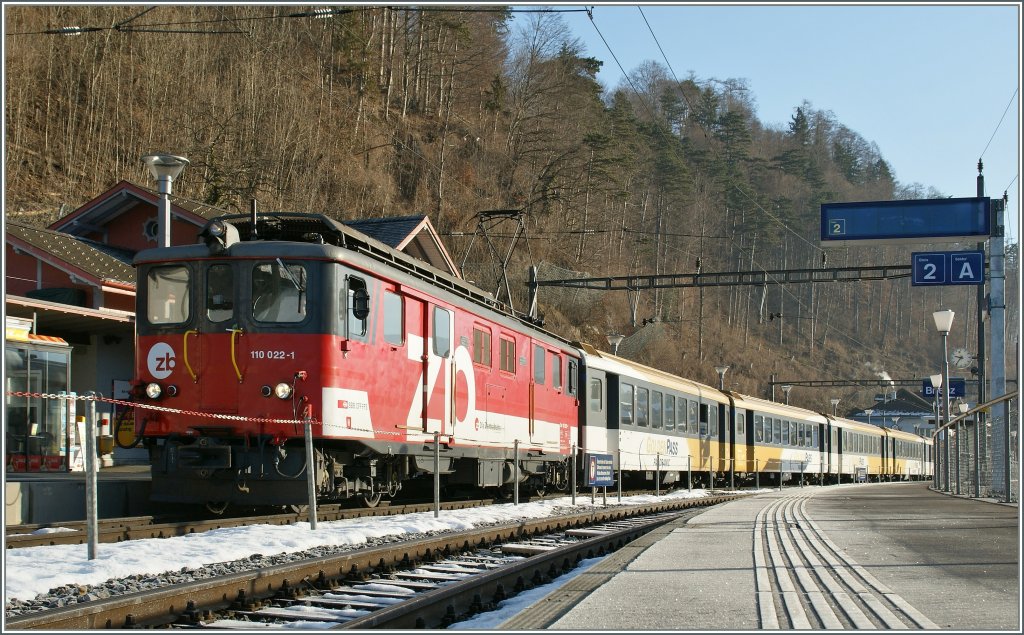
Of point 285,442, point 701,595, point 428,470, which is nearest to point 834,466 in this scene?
point 428,470

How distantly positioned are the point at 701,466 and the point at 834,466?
668 inches

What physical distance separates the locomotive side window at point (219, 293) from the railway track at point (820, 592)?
6.41 metres

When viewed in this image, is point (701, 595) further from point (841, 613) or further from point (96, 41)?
point (96, 41)

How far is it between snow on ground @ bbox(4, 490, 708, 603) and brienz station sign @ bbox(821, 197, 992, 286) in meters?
14.4

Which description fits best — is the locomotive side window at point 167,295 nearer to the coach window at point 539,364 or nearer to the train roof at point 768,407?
the coach window at point 539,364

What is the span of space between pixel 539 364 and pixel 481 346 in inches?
126

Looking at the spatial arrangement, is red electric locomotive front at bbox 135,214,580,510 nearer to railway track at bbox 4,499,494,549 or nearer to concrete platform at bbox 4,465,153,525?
railway track at bbox 4,499,494,549

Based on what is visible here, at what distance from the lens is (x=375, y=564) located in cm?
902

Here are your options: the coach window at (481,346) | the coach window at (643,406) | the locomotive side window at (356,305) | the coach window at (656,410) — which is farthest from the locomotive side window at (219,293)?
the coach window at (656,410)

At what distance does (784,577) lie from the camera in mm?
7285

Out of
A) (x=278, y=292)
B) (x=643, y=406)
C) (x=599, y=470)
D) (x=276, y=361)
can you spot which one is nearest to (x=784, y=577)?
(x=276, y=361)

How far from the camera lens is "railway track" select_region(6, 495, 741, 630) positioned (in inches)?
245

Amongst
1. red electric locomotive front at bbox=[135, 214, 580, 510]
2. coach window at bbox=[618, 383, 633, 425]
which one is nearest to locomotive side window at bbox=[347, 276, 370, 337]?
red electric locomotive front at bbox=[135, 214, 580, 510]

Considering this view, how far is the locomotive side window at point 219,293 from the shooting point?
38.9ft
